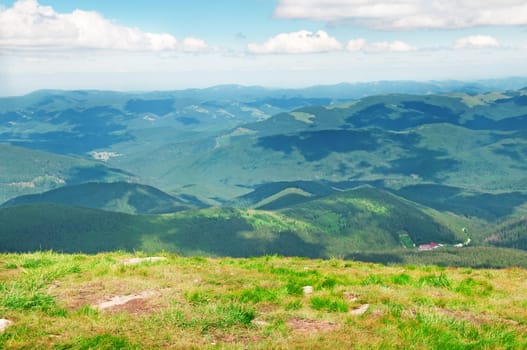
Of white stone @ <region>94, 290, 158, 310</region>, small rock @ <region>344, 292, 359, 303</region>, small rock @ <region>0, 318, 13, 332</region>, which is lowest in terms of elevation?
small rock @ <region>344, 292, 359, 303</region>

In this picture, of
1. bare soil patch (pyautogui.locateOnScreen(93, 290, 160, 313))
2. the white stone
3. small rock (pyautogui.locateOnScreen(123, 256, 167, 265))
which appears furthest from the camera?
small rock (pyautogui.locateOnScreen(123, 256, 167, 265))

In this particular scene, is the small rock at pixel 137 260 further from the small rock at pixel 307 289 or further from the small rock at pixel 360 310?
the small rock at pixel 360 310

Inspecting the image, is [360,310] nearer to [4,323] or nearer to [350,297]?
[350,297]

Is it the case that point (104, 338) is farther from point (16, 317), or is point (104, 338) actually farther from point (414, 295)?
point (414, 295)

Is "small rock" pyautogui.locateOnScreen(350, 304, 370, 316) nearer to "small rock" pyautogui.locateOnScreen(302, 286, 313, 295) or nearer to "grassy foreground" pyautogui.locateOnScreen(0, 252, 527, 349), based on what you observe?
"grassy foreground" pyautogui.locateOnScreen(0, 252, 527, 349)

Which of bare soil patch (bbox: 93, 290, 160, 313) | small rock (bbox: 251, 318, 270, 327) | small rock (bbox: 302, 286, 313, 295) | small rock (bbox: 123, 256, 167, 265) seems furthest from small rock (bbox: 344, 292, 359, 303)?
small rock (bbox: 123, 256, 167, 265)

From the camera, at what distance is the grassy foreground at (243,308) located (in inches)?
699

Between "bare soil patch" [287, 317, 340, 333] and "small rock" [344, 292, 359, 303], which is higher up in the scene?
"bare soil patch" [287, 317, 340, 333]

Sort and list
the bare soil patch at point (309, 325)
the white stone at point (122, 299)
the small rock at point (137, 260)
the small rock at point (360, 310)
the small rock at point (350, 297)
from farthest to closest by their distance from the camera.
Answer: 1. the small rock at point (137, 260)
2. the small rock at point (350, 297)
3. the white stone at point (122, 299)
4. the small rock at point (360, 310)
5. the bare soil patch at point (309, 325)

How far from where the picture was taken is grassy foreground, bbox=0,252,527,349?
1777cm

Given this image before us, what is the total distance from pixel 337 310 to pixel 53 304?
13256 millimetres

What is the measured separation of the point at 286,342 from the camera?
17.6 metres

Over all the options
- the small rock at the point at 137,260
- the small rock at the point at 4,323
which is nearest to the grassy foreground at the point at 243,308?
the small rock at the point at 4,323

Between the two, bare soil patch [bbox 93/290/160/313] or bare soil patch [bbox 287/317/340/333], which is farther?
bare soil patch [bbox 93/290/160/313]
